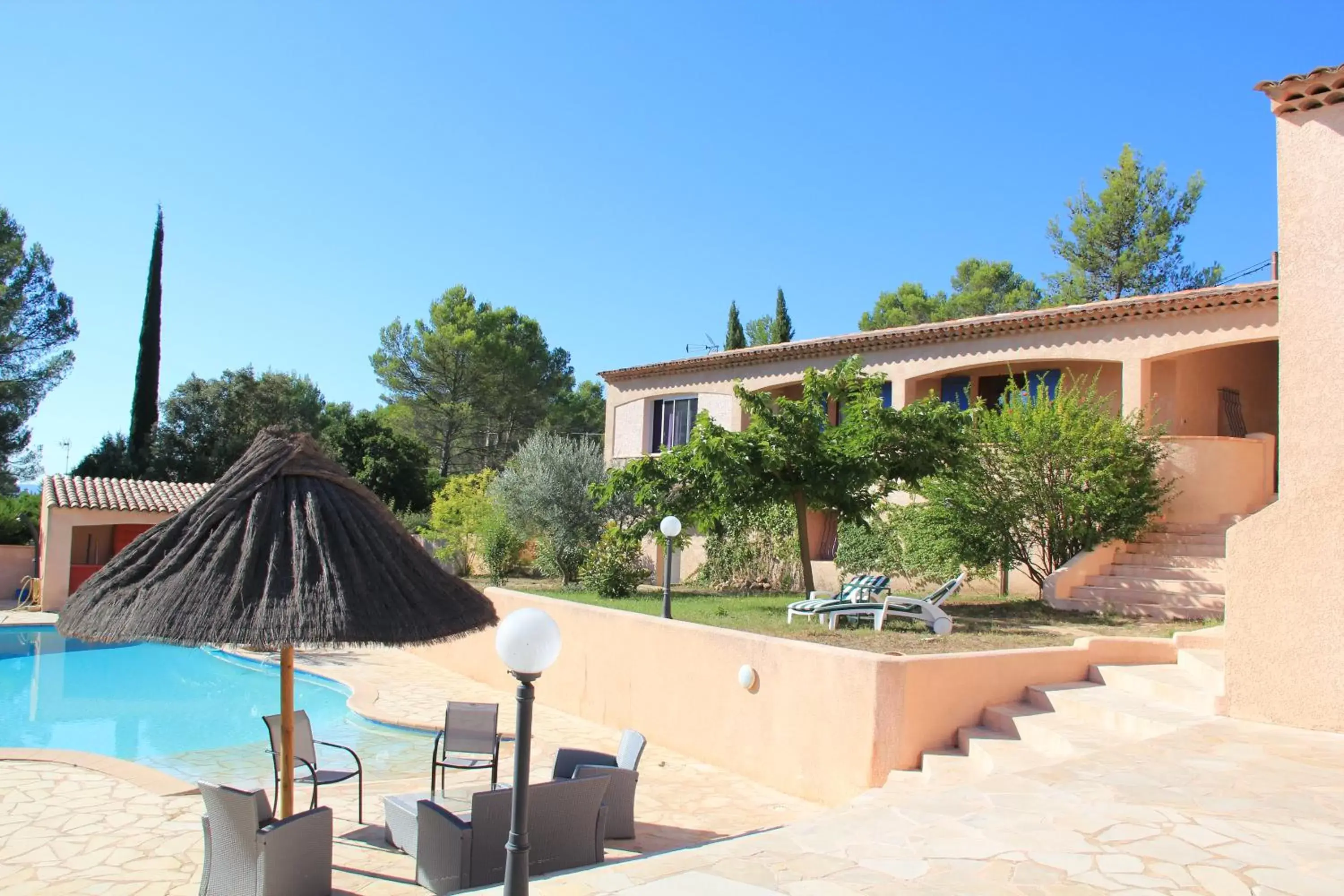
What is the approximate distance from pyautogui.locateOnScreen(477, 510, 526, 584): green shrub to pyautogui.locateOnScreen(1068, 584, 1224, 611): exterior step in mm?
13669

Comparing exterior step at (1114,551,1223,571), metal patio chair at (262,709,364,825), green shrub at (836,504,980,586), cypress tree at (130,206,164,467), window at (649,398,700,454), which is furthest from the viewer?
cypress tree at (130,206,164,467)

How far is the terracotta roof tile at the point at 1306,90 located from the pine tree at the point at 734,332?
30701mm

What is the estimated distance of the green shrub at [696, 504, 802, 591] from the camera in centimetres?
2105

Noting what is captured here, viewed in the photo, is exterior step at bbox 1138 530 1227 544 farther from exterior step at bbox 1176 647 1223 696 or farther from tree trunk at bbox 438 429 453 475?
tree trunk at bbox 438 429 453 475

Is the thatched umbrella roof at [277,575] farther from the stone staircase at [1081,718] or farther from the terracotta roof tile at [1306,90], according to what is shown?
the terracotta roof tile at [1306,90]

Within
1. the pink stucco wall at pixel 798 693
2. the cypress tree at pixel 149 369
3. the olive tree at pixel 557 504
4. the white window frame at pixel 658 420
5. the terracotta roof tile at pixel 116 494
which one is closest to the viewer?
the pink stucco wall at pixel 798 693

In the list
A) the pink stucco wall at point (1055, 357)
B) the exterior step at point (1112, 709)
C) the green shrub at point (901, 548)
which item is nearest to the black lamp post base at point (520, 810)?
the exterior step at point (1112, 709)

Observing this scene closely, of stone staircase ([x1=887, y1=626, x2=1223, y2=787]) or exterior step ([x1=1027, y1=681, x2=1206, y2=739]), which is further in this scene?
exterior step ([x1=1027, y1=681, x2=1206, y2=739])

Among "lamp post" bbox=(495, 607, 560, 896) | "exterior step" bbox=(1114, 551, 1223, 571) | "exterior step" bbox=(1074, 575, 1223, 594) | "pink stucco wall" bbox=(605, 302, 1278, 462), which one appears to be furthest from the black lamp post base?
"exterior step" bbox=(1114, 551, 1223, 571)

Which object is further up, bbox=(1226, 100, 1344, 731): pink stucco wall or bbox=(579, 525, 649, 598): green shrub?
bbox=(1226, 100, 1344, 731): pink stucco wall

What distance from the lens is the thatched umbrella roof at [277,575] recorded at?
597 centimetres

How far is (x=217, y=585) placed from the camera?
609 cm

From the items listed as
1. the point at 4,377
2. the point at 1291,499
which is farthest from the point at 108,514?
the point at 1291,499

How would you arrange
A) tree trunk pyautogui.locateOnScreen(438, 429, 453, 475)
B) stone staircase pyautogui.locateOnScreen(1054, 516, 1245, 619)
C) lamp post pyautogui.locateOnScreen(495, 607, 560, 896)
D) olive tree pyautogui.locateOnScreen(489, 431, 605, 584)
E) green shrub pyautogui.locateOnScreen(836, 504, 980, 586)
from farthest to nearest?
tree trunk pyautogui.locateOnScreen(438, 429, 453, 475) < olive tree pyautogui.locateOnScreen(489, 431, 605, 584) < green shrub pyautogui.locateOnScreen(836, 504, 980, 586) < stone staircase pyautogui.locateOnScreen(1054, 516, 1245, 619) < lamp post pyautogui.locateOnScreen(495, 607, 560, 896)
